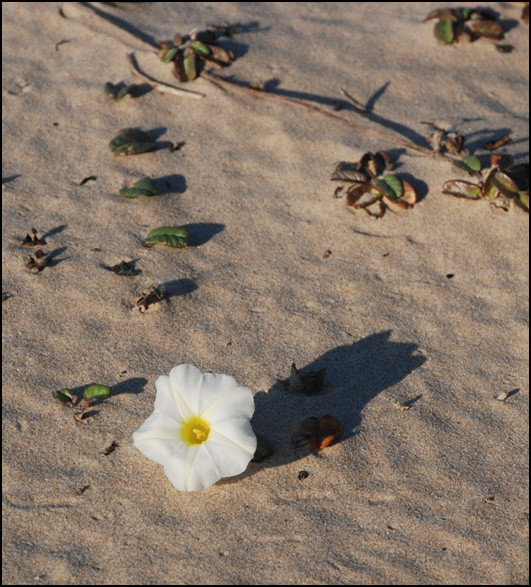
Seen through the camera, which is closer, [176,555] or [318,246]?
[176,555]

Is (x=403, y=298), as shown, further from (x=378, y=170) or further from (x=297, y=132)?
(x=297, y=132)

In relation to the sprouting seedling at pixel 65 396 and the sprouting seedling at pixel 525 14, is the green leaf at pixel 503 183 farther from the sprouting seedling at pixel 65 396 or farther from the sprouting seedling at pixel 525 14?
the sprouting seedling at pixel 65 396

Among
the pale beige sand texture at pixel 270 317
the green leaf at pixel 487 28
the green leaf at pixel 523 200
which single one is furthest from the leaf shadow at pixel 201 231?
the green leaf at pixel 487 28

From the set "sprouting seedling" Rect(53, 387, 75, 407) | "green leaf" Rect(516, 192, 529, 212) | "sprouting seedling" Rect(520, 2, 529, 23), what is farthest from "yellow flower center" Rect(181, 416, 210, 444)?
"sprouting seedling" Rect(520, 2, 529, 23)

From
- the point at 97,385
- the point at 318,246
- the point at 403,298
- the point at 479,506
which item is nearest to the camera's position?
the point at 479,506

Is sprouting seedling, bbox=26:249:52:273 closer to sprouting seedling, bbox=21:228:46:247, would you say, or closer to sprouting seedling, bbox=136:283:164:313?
sprouting seedling, bbox=21:228:46:247

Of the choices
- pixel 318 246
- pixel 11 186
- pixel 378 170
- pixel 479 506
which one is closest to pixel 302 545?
pixel 479 506
